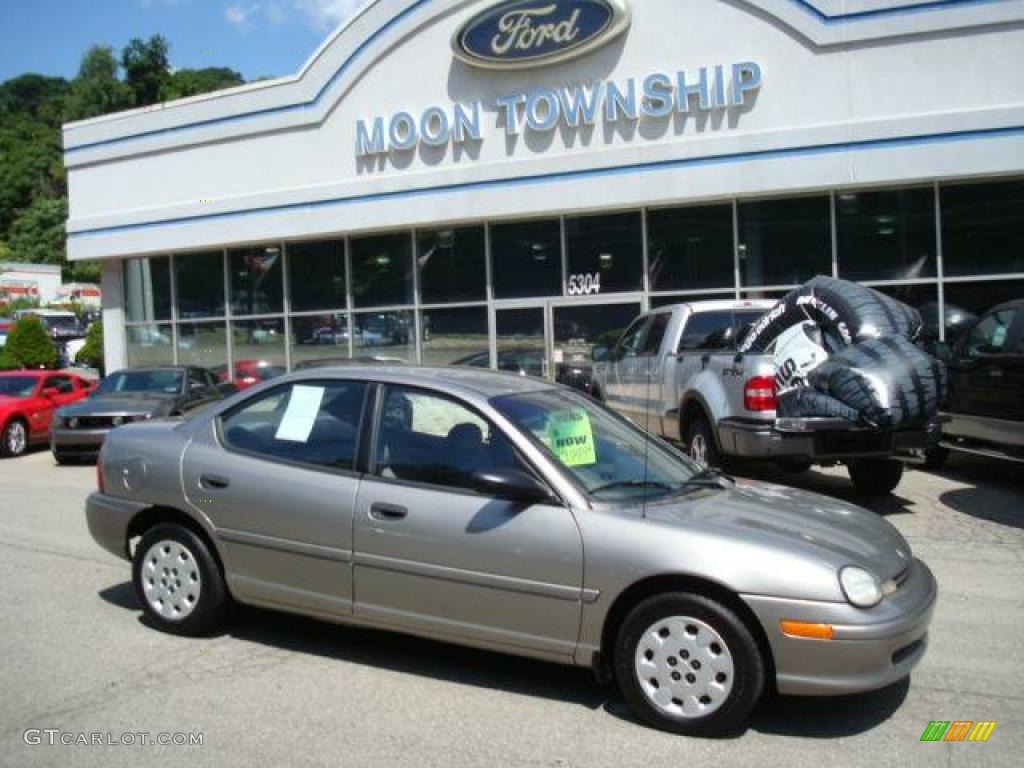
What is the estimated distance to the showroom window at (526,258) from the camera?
16.7 meters

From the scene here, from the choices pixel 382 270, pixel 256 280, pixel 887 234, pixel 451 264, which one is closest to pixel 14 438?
pixel 256 280

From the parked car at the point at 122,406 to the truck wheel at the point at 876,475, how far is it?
28.3ft

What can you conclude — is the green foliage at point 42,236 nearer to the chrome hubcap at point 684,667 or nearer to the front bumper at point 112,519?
the front bumper at point 112,519

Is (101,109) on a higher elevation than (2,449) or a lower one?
higher

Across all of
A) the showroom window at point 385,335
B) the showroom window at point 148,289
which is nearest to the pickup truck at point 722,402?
the showroom window at point 385,335

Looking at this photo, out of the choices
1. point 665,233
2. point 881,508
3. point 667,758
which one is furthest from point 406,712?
point 665,233

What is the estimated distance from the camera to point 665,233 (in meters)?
15.8

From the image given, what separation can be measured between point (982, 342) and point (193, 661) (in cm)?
851

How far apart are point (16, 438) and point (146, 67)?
81.8 m

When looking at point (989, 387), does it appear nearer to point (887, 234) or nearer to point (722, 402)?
point (722, 402)

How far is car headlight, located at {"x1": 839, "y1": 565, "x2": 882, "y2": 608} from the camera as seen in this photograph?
4.14m

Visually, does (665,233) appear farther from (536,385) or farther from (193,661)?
(193,661)

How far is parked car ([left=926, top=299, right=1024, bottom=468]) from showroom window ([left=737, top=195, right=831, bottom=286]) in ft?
14.0

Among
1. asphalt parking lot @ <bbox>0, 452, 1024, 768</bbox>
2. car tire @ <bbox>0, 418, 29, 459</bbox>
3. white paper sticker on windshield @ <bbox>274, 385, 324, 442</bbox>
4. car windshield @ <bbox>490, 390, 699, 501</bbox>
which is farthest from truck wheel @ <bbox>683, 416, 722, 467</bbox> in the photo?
car tire @ <bbox>0, 418, 29, 459</bbox>
